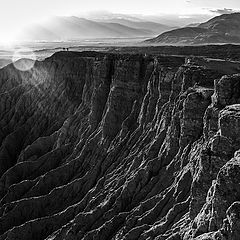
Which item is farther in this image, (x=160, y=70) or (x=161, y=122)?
(x=160, y=70)

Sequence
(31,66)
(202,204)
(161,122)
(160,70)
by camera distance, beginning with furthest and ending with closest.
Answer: (31,66)
(160,70)
(161,122)
(202,204)

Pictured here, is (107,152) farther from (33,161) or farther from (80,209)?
(33,161)

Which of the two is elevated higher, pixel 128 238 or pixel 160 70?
pixel 160 70

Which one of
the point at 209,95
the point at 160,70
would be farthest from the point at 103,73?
the point at 209,95

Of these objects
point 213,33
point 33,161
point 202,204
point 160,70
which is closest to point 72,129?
point 33,161

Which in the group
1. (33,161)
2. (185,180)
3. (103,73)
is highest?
(103,73)

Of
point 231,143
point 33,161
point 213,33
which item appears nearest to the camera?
point 231,143
